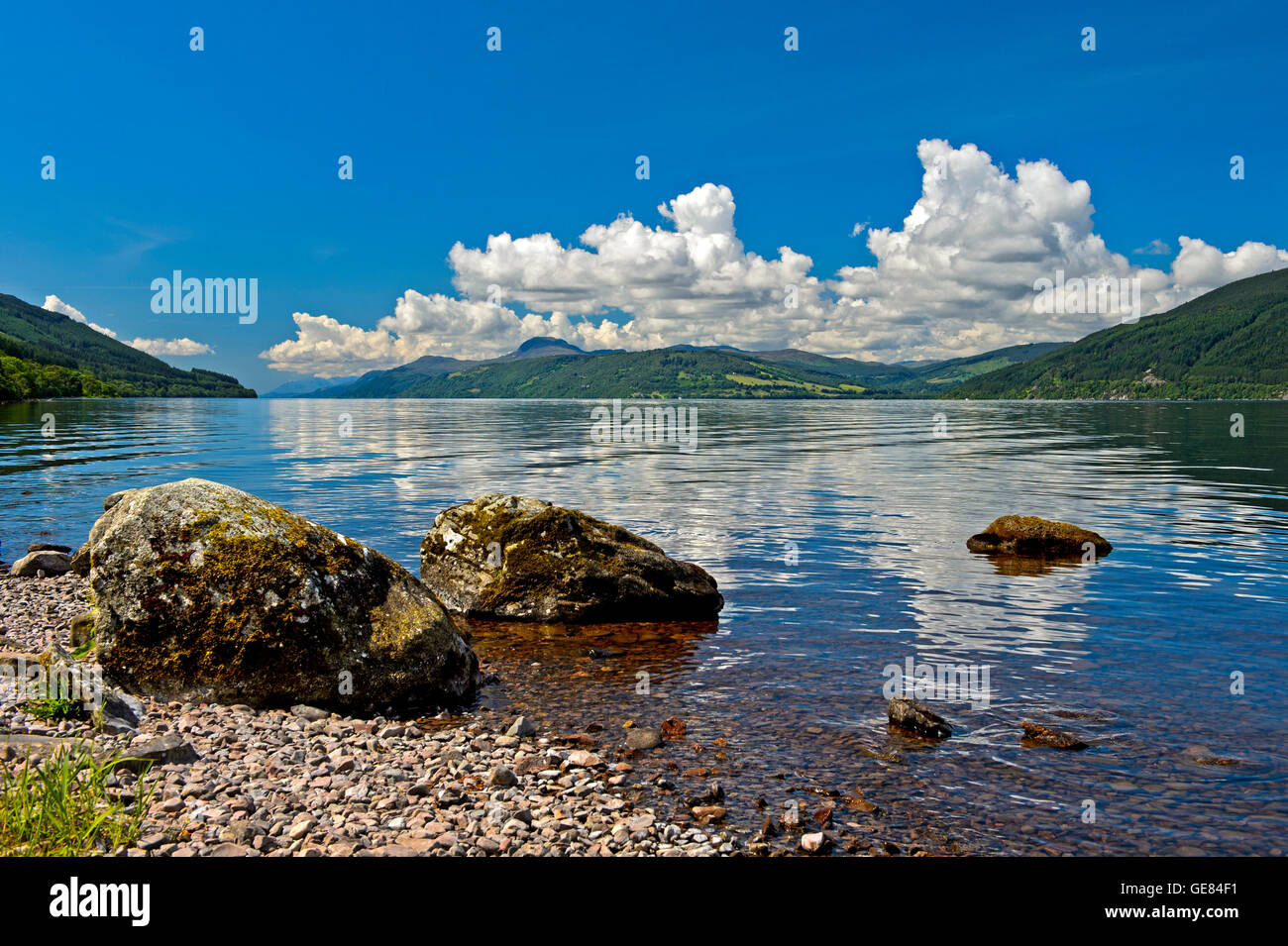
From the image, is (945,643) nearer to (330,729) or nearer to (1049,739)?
(1049,739)

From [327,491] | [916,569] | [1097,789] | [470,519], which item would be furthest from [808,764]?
[327,491]

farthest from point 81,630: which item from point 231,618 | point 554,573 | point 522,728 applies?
point 522,728

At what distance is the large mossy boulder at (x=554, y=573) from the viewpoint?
1903 centimetres

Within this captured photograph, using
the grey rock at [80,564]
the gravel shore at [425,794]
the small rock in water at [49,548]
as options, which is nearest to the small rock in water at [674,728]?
the gravel shore at [425,794]

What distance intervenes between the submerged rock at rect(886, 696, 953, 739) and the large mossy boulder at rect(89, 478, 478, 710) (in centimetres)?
744

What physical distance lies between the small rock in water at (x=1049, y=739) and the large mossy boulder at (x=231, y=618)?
931 centimetres

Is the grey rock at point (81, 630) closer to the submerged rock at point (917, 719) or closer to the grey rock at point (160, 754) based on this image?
the grey rock at point (160, 754)

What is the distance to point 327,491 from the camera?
1672 inches

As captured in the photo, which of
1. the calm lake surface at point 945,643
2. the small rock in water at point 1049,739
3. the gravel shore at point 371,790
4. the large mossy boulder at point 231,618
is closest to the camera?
the gravel shore at point 371,790

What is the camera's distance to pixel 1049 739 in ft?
37.4

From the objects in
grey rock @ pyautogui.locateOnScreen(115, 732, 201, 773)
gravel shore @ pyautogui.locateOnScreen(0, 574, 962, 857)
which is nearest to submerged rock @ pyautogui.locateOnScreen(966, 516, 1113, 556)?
gravel shore @ pyautogui.locateOnScreen(0, 574, 962, 857)
